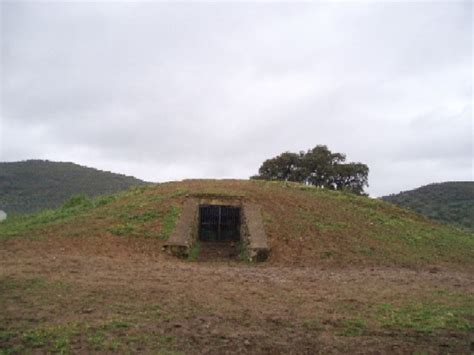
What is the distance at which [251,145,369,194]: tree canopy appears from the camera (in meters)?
35.3

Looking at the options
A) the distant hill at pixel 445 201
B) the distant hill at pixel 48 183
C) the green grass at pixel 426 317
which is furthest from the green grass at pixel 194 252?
the distant hill at pixel 48 183

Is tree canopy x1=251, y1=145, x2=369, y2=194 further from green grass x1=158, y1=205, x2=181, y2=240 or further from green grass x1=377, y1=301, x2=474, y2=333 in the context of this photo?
green grass x1=377, y1=301, x2=474, y2=333

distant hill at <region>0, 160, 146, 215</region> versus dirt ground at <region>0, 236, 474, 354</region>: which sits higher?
distant hill at <region>0, 160, 146, 215</region>

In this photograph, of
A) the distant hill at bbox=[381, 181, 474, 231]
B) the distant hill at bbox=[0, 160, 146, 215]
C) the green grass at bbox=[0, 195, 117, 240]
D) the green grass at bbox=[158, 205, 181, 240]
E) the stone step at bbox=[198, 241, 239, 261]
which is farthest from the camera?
the distant hill at bbox=[0, 160, 146, 215]

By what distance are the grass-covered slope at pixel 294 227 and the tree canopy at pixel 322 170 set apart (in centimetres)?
1608

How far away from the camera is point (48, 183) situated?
4003 cm

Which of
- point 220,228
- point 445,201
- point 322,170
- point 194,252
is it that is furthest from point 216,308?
point 445,201

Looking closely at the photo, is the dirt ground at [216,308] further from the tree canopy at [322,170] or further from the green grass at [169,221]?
the tree canopy at [322,170]

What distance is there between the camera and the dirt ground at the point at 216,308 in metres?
5.52

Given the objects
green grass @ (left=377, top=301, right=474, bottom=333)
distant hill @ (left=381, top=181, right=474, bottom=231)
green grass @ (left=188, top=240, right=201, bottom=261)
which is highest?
distant hill @ (left=381, top=181, right=474, bottom=231)

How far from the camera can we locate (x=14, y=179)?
40.0m

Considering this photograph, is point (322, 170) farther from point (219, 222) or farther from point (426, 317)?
point (426, 317)

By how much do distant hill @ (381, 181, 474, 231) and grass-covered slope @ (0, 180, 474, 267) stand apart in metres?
13.6

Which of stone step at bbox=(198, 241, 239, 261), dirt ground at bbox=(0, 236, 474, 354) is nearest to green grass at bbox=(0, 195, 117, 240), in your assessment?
dirt ground at bbox=(0, 236, 474, 354)
